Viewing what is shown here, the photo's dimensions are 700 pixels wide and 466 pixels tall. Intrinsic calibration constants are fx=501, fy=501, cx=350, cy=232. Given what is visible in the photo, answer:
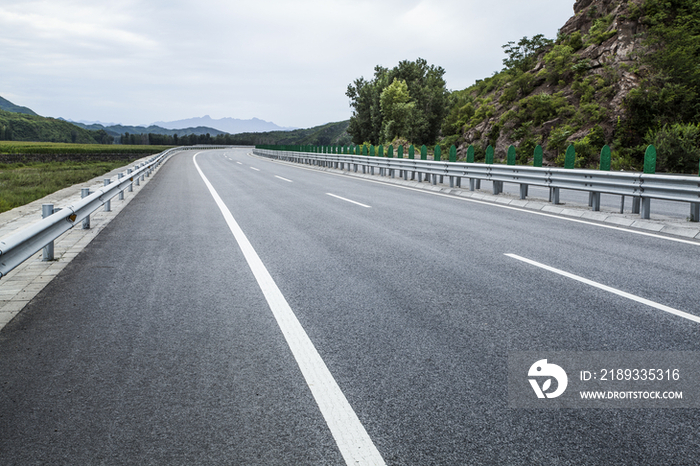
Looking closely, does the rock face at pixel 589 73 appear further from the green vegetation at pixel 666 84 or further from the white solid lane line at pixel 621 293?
the white solid lane line at pixel 621 293

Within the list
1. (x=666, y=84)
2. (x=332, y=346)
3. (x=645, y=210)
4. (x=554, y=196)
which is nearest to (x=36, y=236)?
(x=332, y=346)

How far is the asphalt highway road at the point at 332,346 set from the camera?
2.61 metres

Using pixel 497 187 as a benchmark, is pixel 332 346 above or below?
below

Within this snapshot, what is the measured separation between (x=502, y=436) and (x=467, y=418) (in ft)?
0.74

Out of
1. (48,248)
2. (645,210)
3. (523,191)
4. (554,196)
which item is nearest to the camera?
(48,248)

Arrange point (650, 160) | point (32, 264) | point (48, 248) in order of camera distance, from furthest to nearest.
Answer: point (650, 160) < point (48, 248) < point (32, 264)

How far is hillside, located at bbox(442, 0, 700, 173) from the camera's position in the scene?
26000mm

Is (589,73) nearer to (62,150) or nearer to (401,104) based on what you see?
(401,104)

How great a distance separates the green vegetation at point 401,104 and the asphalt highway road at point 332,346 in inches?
3064

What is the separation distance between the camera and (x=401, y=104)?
3223 inches

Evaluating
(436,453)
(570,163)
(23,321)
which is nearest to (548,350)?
(436,453)

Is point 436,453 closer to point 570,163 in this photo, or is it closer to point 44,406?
point 44,406

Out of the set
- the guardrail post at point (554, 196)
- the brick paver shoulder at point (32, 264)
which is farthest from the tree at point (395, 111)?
the brick paver shoulder at point (32, 264)

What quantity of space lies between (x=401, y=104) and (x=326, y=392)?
82195mm
